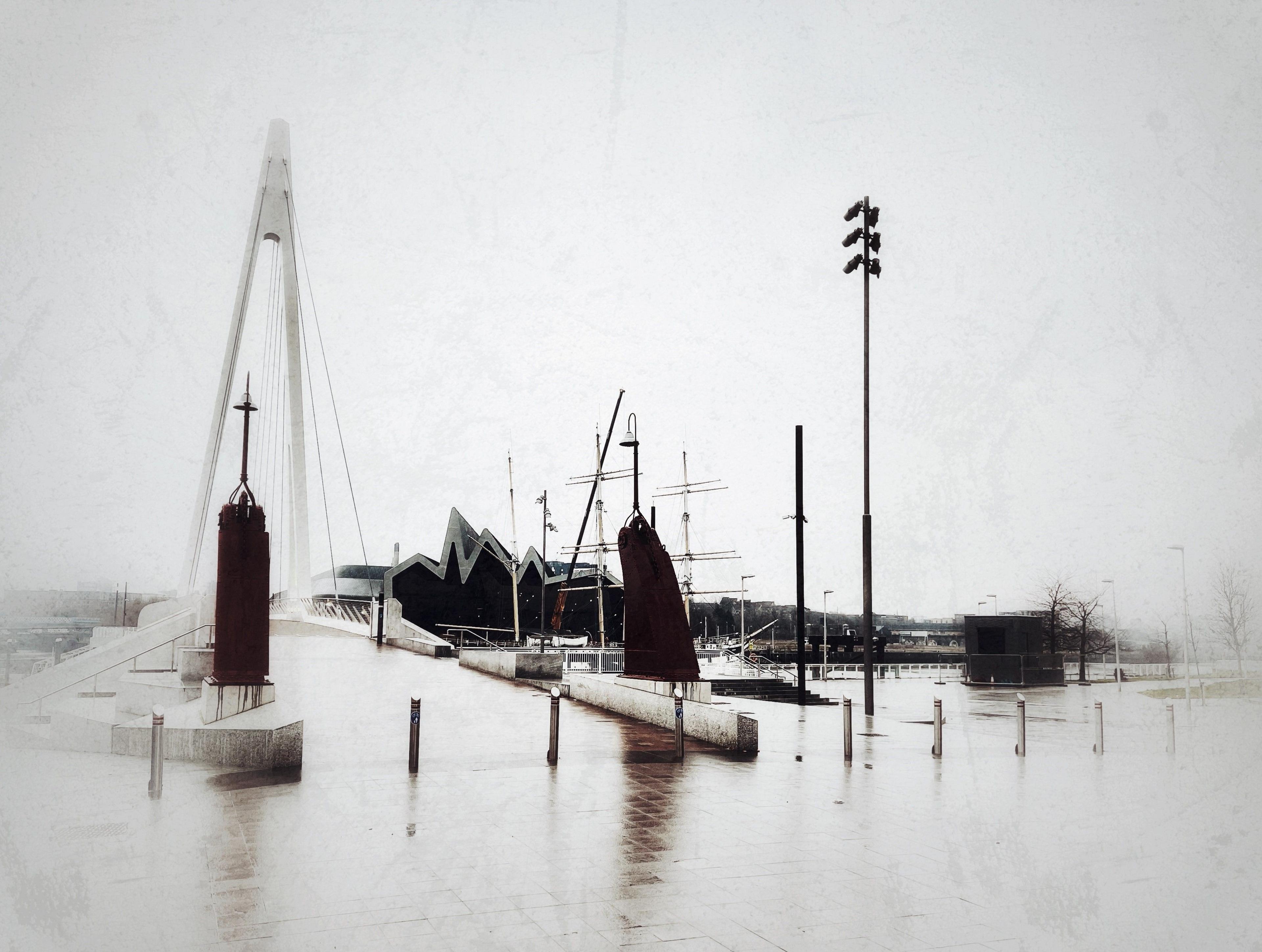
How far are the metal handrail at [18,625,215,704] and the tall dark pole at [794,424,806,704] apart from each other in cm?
1287

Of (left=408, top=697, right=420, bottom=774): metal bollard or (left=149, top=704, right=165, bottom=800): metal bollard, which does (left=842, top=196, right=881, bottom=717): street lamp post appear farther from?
(left=149, top=704, right=165, bottom=800): metal bollard

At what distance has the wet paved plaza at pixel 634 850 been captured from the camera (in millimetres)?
4625

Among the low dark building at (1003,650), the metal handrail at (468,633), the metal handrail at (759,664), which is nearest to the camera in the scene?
the low dark building at (1003,650)

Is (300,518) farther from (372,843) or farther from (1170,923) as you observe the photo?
(1170,923)

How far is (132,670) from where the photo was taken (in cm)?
1675

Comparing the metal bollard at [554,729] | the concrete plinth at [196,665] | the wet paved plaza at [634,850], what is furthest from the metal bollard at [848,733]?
the concrete plinth at [196,665]

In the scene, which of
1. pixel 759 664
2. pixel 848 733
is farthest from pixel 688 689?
pixel 759 664

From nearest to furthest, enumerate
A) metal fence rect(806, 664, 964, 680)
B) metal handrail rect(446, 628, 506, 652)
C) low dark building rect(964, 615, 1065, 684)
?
1. low dark building rect(964, 615, 1065, 684)
2. metal fence rect(806, 664, 964, 680)
3. metal handrail rect(446, 628, 506, 652)

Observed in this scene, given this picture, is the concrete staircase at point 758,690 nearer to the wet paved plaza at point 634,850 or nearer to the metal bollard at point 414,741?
the wet paved plaza at point 634,850

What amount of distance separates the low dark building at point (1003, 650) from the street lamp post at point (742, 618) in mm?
7653

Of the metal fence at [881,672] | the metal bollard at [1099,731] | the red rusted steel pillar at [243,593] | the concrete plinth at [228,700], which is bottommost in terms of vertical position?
the metal fence at [881,672]

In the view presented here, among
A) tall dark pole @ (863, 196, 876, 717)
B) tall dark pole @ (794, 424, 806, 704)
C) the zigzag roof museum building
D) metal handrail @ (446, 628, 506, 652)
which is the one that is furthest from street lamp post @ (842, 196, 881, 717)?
the zigzag roof museum building

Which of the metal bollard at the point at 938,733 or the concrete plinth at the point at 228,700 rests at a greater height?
the concrete plinth at the point at 228,700

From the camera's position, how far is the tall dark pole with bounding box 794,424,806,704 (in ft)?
69.7
